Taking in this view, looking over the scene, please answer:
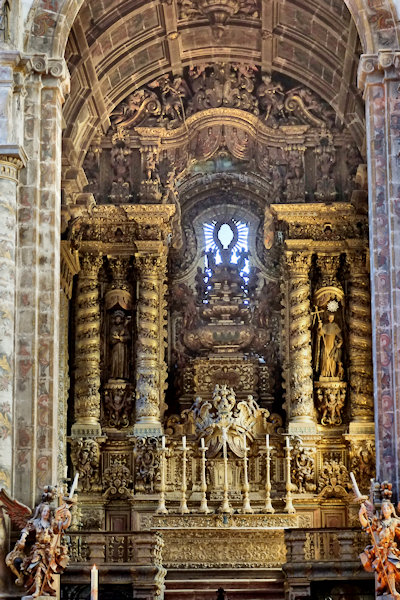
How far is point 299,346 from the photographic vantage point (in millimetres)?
24594

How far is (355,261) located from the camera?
24.9 m

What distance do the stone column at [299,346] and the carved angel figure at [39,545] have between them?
322 inches

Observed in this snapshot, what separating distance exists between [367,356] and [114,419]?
511cm

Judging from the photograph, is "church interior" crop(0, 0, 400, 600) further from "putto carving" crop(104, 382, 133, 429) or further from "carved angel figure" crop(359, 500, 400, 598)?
"carved angel figure" crop(359, 500, 400, 598)

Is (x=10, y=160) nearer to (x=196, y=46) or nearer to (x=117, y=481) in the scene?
(x=196, y=46)

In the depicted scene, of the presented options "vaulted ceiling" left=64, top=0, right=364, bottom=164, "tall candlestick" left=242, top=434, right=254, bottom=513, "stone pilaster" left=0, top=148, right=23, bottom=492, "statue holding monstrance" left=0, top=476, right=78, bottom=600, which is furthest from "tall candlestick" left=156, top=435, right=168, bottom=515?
"stone pilaster" left=0, top=148, right=23, bottom=492

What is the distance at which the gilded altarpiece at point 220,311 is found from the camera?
24.0 m

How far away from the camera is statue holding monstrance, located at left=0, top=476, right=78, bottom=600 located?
16.5 m

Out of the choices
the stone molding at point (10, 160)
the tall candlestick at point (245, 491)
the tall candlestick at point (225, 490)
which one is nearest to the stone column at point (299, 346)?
the tall candlestick at point (245, 491)

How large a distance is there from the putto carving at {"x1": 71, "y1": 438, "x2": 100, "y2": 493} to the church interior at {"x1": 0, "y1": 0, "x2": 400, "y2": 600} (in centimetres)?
4

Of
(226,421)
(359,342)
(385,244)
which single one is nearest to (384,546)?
(385,244)

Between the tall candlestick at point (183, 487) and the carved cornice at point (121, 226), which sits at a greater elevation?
the carved cornice at point (121, 226)

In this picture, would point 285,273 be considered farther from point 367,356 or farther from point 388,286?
point 388,286

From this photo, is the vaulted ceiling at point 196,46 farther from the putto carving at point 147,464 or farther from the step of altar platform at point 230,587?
the step of altar platform at point 230,587
